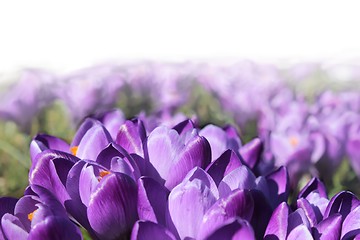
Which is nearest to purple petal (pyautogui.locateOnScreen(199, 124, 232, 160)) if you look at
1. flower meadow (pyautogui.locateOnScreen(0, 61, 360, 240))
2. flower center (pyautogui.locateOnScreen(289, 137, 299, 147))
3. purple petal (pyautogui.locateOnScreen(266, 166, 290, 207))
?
flower meadow (pyautogui.locateOnScreen(0, 61, 360, 240))

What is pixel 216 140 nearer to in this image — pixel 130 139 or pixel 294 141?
pixel 130 139

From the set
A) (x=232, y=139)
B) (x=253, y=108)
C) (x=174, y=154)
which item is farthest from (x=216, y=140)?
(x=253, y=108)

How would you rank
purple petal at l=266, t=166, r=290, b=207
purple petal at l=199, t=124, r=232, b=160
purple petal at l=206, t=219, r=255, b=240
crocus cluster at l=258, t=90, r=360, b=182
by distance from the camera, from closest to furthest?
purple petal at l=206, t=219, r=255, b=240 → purple petal at l=266, t=166, r=290, b=207 → purple petal at l=199, t=124, r=232, b=160 → crocus cluster at l=258, t=90, r=360, b=182

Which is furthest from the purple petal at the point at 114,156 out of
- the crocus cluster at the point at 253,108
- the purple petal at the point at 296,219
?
the crocus cluster at the point at 253,108

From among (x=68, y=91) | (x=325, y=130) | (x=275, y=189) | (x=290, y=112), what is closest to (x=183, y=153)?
(x=275, y=189)

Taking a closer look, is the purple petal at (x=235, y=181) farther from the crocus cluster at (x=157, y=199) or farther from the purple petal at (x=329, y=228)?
the purple petal at (x=329, y=228)

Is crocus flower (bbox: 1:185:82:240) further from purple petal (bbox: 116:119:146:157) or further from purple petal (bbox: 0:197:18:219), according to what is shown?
purple petal (bbox: 116:119:146:157)
